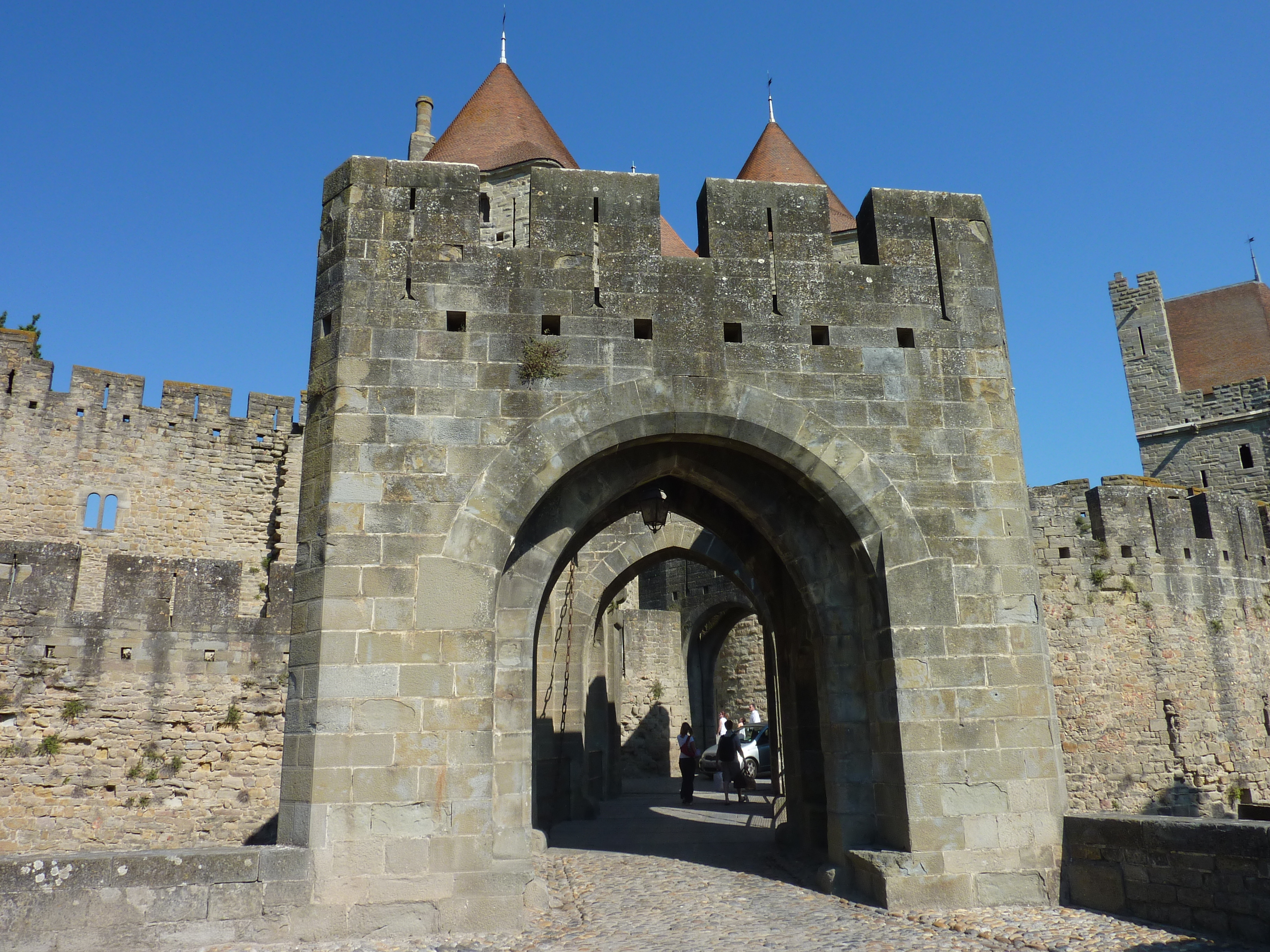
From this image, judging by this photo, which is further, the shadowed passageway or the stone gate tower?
the shadowed passageway

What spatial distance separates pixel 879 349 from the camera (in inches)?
254

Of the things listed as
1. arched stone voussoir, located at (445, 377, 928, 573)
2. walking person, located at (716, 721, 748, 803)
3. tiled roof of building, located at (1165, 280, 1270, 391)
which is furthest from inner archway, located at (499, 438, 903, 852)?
tiled roof of building, located at (1165, 280, 1270, 391)

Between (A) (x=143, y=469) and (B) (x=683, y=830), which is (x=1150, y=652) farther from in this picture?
(A) (x=143, y=469)

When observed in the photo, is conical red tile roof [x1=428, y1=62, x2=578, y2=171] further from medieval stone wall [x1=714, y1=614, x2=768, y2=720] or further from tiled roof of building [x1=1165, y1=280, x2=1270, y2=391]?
tiled roof of building [x1=1165, y1=280, x2=1270, y2=391]

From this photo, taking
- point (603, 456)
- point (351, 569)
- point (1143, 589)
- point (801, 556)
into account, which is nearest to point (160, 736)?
point (351, 569)

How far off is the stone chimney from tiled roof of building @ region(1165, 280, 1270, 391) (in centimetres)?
2150

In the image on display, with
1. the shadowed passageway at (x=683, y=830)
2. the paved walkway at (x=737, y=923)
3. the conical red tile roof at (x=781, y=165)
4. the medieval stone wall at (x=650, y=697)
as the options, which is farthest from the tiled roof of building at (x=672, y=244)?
the paved walkway at (x=737, y=923)

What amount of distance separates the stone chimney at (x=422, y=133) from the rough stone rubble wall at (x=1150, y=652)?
48.6 ft

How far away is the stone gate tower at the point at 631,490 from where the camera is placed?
17.6ft

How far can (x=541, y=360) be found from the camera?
604cm

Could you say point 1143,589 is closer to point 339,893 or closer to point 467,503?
point 467,503

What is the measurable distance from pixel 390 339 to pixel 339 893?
3.22m

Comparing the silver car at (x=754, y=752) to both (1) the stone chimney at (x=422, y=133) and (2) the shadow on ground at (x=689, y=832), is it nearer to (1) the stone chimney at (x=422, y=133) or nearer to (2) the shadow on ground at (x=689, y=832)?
(2) the shadow on ground at (x=689, y=832)

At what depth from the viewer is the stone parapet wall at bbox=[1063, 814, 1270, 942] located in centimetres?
481
